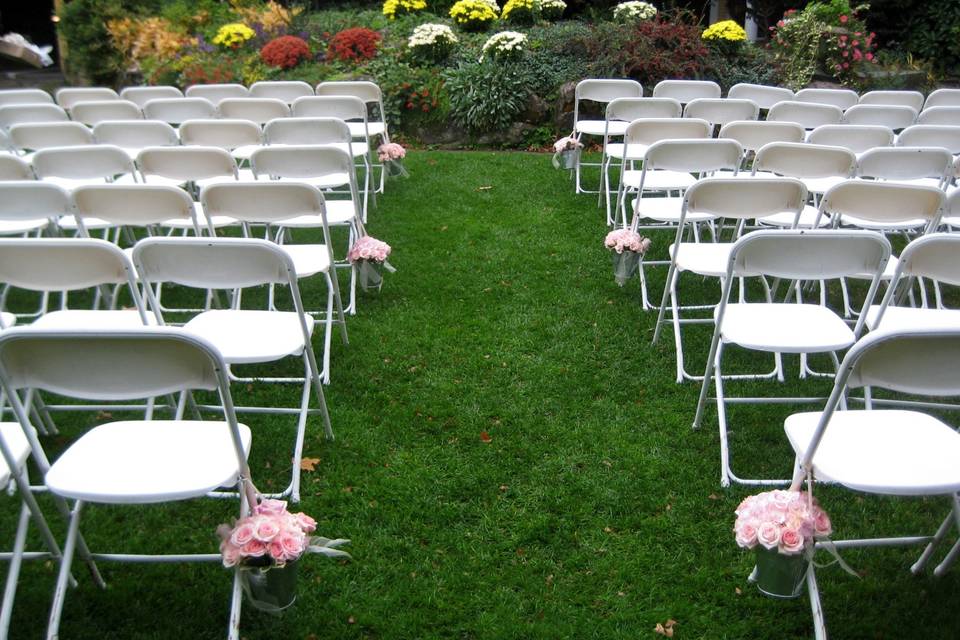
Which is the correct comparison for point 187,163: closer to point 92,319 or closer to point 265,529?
point 92,319

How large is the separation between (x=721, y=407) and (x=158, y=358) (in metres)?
2.29

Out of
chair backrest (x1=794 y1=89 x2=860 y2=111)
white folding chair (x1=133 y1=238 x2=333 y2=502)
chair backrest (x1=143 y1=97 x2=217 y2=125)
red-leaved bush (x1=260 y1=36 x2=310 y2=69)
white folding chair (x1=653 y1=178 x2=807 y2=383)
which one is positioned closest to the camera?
white folding chair (x1=133 y1=238 x2=333 y2=502)

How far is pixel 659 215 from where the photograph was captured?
4.43m

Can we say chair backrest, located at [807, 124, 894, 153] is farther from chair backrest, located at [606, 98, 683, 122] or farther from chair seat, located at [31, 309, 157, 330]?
chair seat, located at [31, 309, 157, 330]

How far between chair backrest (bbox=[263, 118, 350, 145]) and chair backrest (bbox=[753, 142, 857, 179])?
2.73 meters

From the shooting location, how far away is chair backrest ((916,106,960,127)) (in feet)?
18.0

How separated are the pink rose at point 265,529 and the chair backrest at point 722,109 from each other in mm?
4810

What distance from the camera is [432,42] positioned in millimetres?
9750

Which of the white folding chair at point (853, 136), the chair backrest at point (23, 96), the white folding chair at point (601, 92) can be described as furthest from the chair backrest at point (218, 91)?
the white folding chair at point (853, 136)

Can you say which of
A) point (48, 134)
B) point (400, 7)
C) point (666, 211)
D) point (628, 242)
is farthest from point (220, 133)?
point (400, 7)

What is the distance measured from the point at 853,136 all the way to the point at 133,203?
4.39m

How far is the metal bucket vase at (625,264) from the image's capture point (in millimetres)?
4504

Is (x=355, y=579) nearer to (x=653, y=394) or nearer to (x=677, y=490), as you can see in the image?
(x=677, y=490)

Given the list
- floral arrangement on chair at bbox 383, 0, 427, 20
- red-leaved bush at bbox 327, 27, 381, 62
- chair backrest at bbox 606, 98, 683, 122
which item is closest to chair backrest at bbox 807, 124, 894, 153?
chair backrest at bbox 606, 98, 683, 122
